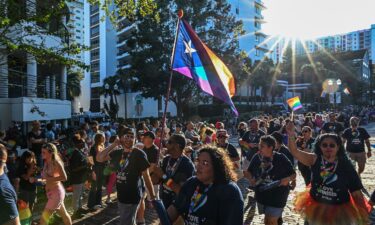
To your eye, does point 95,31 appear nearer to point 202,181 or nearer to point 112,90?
point 112,90

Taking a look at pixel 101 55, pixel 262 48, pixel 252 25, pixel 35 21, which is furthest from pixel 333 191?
pixel 262 48

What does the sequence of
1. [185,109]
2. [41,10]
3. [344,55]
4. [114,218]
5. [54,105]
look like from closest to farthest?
[114,218] < [41,10] < [54,105] < [185,109] < [344,55]

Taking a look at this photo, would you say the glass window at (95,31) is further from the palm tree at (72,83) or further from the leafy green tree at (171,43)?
the leafy green tree at (171,43)

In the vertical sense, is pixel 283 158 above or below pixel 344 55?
below

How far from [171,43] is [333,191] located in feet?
91.2

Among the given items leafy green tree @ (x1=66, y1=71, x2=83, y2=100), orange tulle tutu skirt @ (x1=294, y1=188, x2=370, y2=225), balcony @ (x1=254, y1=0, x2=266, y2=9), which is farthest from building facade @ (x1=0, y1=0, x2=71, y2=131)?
balcony @ (x1=254, y1=0, x2=266, y2=9)

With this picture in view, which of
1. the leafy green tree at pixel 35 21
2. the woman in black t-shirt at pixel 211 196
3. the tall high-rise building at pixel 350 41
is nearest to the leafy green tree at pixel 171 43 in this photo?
the leafy green tree at pixel 35 21

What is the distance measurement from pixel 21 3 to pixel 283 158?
6.56 m

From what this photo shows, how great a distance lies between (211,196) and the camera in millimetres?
3109

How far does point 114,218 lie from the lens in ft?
24.3

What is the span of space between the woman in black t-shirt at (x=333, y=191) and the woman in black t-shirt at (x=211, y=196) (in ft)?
5.83

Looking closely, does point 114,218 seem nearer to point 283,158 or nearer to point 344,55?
point 283,158

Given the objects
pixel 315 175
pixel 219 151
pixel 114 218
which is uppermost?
pixel 219 151

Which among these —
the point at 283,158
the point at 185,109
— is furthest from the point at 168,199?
the point at 185,109
